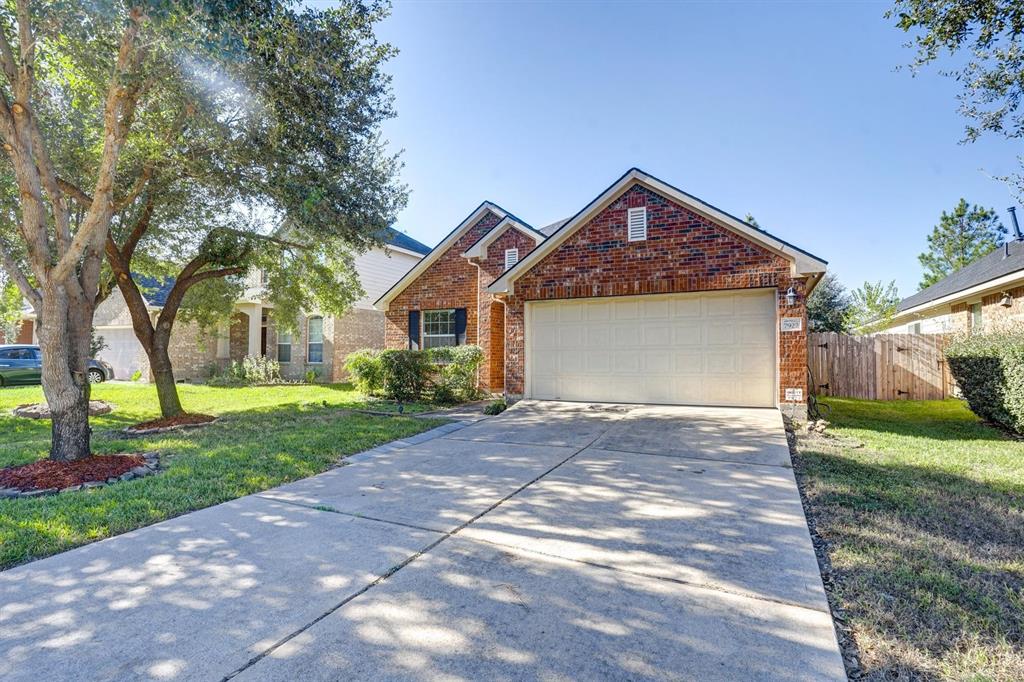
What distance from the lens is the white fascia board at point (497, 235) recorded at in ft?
45.6

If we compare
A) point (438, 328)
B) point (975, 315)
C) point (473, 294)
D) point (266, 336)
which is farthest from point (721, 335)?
point (266, 336)

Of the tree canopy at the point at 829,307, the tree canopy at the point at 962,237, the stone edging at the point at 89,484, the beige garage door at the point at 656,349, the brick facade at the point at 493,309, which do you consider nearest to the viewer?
the stone edging at the point at 89,484

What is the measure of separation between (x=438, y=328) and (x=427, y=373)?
2964 millimetres

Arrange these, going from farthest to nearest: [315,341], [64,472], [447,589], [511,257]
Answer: [315,341], [511,257], [64,472], [447,589]

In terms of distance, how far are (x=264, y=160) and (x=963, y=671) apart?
361 inches

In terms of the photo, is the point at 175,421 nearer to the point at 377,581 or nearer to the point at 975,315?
the point at 377,581

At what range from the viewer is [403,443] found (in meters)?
7.16

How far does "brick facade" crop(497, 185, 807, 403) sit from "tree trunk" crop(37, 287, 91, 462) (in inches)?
282

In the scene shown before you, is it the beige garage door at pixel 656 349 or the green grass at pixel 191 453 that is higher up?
the beige garage door at pixel 656 349

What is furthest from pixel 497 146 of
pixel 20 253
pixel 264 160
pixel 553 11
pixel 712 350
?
pixel 20 253

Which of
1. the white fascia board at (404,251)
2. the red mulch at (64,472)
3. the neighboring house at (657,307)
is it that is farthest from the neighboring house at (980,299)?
the white fascia board at (404,251)

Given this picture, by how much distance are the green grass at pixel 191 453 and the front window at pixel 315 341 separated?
201 inches

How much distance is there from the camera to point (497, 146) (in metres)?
12.5

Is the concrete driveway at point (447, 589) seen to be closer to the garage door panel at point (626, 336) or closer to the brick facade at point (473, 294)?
the garage door panel at point (626, 336)
